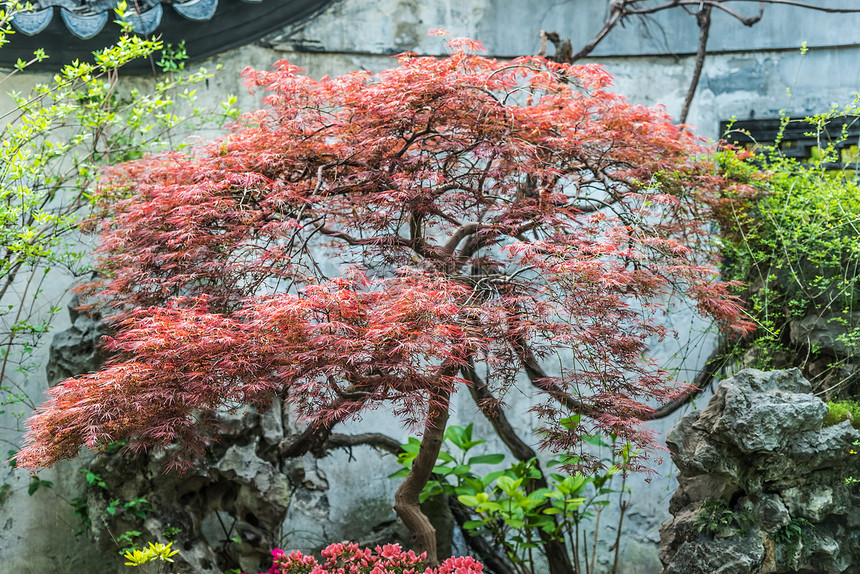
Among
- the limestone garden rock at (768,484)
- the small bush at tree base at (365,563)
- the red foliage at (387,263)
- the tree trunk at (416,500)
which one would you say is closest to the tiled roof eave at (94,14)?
the red foliage at (387,263)

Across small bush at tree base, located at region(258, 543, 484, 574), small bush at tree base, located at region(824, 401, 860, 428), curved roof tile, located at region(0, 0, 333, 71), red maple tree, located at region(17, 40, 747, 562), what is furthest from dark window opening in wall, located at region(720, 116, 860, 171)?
small bush at tree base, located at region(258, 543, 484, 574)

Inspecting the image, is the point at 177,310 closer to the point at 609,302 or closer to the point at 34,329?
the point at 609,302

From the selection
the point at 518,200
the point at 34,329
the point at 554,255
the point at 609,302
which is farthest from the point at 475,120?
the point at 34,329

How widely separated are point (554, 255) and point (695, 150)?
1.37 m

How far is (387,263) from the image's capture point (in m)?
3.35

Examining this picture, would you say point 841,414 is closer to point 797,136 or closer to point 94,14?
point 797,136

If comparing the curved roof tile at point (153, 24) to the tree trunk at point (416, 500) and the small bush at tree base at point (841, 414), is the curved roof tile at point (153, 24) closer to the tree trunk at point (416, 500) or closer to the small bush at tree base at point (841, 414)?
the tree trunk at point (416, 500)

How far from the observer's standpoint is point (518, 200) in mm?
3359

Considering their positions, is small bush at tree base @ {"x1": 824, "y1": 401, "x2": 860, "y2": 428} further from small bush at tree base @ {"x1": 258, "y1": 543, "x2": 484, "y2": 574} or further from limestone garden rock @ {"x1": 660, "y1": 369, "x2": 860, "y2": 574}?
small bush at tree base @ {"x1": 258, "y1": 543, "x2": 484, "y2": 574}

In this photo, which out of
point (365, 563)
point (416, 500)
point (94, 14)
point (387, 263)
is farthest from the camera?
point (94, 14)

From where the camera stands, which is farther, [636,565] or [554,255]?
[636,565]

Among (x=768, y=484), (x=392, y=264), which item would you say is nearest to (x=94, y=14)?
(x=392, y=264)

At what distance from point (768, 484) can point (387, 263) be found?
71.6 inches

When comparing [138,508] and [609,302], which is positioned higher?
[609,302]
